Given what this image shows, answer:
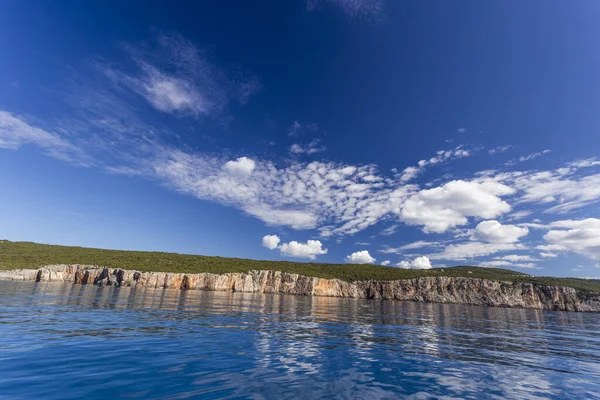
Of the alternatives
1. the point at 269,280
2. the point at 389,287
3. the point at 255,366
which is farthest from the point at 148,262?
the point at 255,366

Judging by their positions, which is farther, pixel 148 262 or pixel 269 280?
pixel 269 280

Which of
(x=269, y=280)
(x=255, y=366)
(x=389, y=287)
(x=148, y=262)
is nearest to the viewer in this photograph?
(x=255, y=366)

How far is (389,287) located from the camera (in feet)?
543

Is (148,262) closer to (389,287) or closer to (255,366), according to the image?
(389,287)

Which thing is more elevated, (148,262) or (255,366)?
(148,262)

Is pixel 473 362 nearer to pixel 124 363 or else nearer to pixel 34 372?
pixel 124 363

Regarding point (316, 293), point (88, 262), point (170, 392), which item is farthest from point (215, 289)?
point (170, 392)

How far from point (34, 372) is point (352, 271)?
623ft

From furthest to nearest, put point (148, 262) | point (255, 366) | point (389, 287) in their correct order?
1. point (389, 287)
2. point (148, 262)
3. point (255, 366)

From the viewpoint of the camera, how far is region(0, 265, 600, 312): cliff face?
135 m

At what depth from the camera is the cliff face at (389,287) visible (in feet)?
442

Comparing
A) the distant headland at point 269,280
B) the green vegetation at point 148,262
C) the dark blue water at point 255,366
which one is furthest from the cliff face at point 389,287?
the dark blue water at point 255,366

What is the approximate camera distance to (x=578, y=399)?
12578mm

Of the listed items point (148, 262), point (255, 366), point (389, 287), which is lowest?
point (389, 287)
